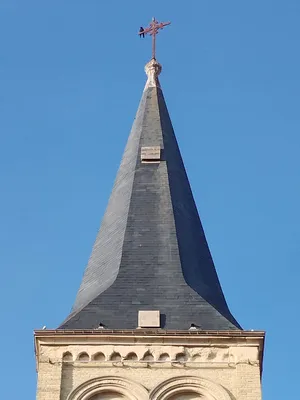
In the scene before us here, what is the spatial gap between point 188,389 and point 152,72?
1225 centimetres

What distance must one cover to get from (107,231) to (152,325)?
4.15 metres

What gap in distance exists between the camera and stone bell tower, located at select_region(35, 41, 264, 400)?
971 inches

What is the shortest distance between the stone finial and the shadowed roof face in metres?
2.49

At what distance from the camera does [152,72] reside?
34.6 meters

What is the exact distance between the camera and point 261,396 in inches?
965

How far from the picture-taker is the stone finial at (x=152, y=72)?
112 feet

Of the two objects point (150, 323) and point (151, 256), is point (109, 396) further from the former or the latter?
point (151, 256)

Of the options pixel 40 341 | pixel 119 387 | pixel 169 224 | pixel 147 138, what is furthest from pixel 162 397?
pixel 147 138

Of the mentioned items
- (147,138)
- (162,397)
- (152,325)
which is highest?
(147,138)

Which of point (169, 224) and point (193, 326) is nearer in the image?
point (193, 326)

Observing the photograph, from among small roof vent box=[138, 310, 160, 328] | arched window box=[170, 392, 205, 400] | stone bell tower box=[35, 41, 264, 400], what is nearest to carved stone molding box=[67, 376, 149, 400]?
stone bell tower box=[35, 41, 264, 400]

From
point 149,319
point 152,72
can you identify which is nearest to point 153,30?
point 152,72

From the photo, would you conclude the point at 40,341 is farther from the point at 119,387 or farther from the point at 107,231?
the point at 107,231

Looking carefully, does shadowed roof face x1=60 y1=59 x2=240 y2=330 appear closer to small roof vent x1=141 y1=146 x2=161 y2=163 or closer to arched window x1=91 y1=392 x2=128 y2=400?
small roof vent x1=141 y1=146 x2=161 y2=163
